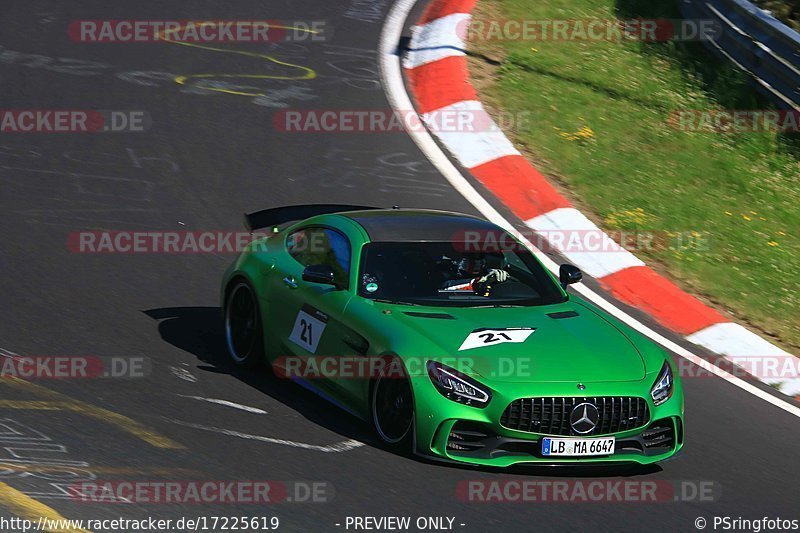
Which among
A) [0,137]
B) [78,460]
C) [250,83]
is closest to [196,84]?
[250,83]

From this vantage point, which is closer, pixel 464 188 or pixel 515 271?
pixel 515 271

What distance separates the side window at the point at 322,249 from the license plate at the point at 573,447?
185cm

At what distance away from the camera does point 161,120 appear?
12.9 metres

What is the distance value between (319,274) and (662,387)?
229 centimetres

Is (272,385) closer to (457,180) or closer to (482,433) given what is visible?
(482,433)

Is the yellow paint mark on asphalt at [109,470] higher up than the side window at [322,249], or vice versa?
the side window at [322,249]

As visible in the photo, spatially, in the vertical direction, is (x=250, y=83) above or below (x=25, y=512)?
above

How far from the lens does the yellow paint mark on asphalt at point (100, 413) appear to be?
7137mm

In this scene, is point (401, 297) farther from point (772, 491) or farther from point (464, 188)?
point (464, 188)

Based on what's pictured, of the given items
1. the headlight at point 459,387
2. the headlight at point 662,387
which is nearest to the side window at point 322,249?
the headlight at point 459,387

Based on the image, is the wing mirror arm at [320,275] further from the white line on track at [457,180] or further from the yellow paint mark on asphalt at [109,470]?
the white line on track at [457,180]

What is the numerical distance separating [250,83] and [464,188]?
3.23 metres

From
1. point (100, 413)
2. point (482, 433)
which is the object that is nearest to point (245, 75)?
point (100, 413)

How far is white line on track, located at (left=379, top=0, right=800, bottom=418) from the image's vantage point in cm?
948
